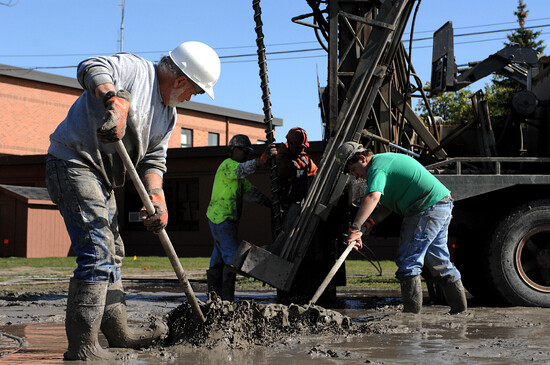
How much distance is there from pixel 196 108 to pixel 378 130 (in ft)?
99.7

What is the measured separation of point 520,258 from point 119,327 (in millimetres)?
4387

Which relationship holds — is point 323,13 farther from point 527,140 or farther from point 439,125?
point 527,140

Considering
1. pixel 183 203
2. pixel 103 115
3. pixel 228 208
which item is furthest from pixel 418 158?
pixel 183 203

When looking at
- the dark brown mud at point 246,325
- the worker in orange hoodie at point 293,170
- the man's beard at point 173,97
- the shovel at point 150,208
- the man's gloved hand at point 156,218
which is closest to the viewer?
the shovel at point 150,208

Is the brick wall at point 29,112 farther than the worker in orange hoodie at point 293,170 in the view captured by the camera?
Yes

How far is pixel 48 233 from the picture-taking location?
2277 centimetres

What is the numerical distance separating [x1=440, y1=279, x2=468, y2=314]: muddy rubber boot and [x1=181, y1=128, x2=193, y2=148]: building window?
31.4 m

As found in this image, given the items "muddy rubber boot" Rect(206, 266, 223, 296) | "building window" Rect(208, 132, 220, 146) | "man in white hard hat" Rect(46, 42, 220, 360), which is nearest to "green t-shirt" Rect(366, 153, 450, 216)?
"muddy rubber boot" Rect(206, 266, 223, 296)

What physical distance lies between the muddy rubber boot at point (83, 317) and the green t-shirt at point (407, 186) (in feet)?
9.36

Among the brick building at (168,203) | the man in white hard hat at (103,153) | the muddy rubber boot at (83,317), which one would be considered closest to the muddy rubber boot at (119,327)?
the man in white hard hat at (103,153)

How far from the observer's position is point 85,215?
3.96 m

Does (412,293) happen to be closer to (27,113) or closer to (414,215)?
(414,215)

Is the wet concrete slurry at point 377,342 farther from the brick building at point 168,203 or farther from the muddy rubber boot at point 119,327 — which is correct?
the brick building at point 168,203

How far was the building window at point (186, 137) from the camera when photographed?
37.2m
